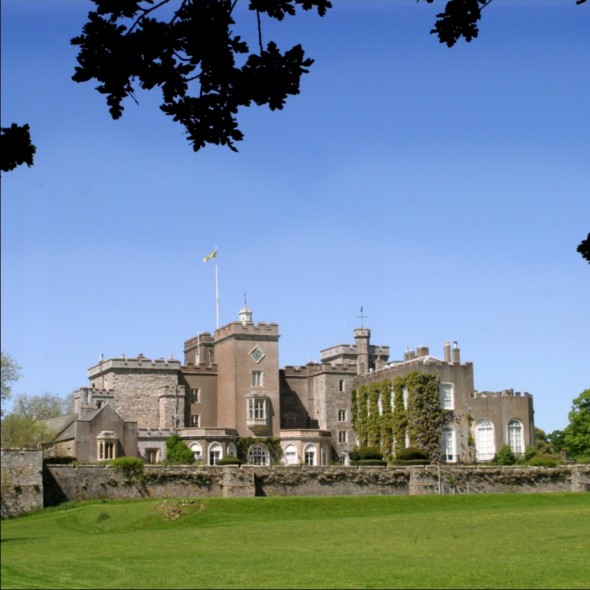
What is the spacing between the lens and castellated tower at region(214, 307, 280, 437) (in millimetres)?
64188

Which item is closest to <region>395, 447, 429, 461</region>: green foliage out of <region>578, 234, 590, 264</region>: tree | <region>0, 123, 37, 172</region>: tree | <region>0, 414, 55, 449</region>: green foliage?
<region>0, 414, 55, 449</region>: green foliage

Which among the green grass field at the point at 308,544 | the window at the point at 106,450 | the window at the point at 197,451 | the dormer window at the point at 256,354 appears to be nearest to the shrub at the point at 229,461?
the window at the point at 197,451

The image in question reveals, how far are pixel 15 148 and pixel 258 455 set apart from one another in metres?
55.8

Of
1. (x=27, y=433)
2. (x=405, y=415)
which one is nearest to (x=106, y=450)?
(x=27, y=433)

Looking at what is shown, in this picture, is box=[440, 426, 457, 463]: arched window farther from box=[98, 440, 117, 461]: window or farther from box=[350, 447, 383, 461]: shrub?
box=[98, 440, 117, 461]: window

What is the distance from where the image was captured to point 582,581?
69.4 feet

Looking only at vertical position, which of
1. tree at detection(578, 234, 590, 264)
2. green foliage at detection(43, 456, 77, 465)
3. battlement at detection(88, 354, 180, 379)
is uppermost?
battlement at detection(88, 354, 180, 379)

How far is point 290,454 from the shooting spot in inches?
2517

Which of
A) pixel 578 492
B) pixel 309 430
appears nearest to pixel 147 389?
pixel 309 430

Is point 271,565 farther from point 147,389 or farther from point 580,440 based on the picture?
point 580,440

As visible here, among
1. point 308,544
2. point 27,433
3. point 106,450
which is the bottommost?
point 308,544

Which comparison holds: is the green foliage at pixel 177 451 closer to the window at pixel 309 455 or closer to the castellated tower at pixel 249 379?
the castellated tower at pixel 249 379

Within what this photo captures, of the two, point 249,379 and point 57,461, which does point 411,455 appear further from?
point 57,461

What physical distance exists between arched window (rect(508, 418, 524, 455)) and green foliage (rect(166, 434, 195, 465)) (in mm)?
18544
